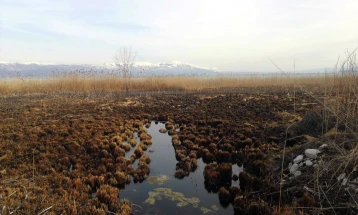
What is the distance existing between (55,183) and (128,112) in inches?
280

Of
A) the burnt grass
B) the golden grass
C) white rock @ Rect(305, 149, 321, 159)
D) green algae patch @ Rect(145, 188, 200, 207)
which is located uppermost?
the golden grass

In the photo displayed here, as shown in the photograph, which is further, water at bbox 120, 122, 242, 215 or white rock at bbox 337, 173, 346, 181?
water at bbox 120, 122, 242, 215

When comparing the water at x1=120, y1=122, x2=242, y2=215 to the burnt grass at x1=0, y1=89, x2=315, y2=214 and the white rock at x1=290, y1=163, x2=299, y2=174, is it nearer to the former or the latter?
the burnt grass at x1=0, y1=89, x2=315, y2=214

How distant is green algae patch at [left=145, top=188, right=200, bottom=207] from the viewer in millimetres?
4047

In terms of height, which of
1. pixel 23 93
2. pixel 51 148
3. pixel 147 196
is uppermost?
pixel 23 93

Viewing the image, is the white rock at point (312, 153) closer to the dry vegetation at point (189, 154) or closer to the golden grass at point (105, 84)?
the dry vegetation at point (189, 154)

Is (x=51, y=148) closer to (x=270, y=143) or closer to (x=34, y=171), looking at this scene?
(x=34, y=171)

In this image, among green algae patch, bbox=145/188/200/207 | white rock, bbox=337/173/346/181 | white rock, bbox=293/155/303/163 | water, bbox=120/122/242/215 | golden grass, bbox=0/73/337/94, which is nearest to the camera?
white rock, bbox=337/173/346/181

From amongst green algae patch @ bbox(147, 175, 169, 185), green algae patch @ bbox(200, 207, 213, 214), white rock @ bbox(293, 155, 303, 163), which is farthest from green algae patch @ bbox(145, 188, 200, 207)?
white rock @ bbox(293, 155, 303, 163)

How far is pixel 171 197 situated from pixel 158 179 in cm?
78

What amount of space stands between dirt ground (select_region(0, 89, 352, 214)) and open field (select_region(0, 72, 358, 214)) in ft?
0.07

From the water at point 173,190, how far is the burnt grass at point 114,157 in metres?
0.16

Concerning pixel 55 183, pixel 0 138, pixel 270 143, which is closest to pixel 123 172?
pixel 55 183

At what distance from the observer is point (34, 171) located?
15.7ft
